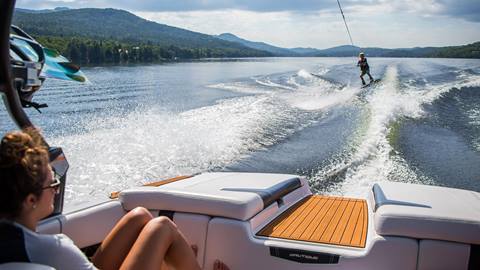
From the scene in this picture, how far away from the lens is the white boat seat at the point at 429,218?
7.24 feet

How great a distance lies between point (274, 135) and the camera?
863 centimetres

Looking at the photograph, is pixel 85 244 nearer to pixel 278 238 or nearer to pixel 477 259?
pixel 278 238

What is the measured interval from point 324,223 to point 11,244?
1876 millimetres

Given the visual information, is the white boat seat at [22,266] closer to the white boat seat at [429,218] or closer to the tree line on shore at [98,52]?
the white boat seat at [429,218]

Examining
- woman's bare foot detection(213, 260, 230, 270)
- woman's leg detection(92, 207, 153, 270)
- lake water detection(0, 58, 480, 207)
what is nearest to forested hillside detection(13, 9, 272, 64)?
lake water detection(0, 58, 480, 207)

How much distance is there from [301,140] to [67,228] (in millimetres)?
6479

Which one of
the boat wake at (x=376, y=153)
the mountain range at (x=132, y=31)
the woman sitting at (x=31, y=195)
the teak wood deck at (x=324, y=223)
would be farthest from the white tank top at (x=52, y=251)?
the mountain range at (x=132, y=31)

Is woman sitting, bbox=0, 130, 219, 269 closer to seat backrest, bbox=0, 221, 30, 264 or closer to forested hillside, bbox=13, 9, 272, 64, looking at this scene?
seat backrest, bbox=0, 221, 30, 264

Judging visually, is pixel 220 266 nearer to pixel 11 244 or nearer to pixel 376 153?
pixel 11 244

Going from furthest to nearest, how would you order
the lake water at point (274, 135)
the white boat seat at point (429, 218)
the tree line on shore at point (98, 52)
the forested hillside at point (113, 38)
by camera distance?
the forested hillside at point (113, 38)
the tree line on shore at point (98, 52)
the lake water at point (274, 135)
the white boat seat at point (429, 218)

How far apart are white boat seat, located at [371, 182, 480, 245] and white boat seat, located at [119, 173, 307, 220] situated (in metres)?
0.62

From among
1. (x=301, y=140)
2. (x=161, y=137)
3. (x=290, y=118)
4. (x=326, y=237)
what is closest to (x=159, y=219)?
(x=326, y=237)

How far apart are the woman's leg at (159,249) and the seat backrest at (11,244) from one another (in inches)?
22.2

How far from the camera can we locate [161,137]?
8031mm
